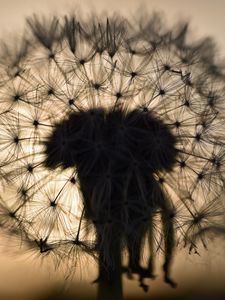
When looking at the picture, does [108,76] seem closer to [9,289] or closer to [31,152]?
[31,152]

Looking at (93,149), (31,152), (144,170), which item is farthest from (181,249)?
(31,152)

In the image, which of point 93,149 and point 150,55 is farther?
point 150,55

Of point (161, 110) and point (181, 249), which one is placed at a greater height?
point (161, 110)

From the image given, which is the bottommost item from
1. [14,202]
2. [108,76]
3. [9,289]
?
[9,289]

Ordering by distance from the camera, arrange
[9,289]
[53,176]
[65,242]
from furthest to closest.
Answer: [9,289]
[53,176]
[65,242]

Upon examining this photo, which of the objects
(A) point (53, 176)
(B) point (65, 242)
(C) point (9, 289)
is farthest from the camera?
(C) point (9, 289)

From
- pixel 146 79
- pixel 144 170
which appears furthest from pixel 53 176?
pixel 146 79
